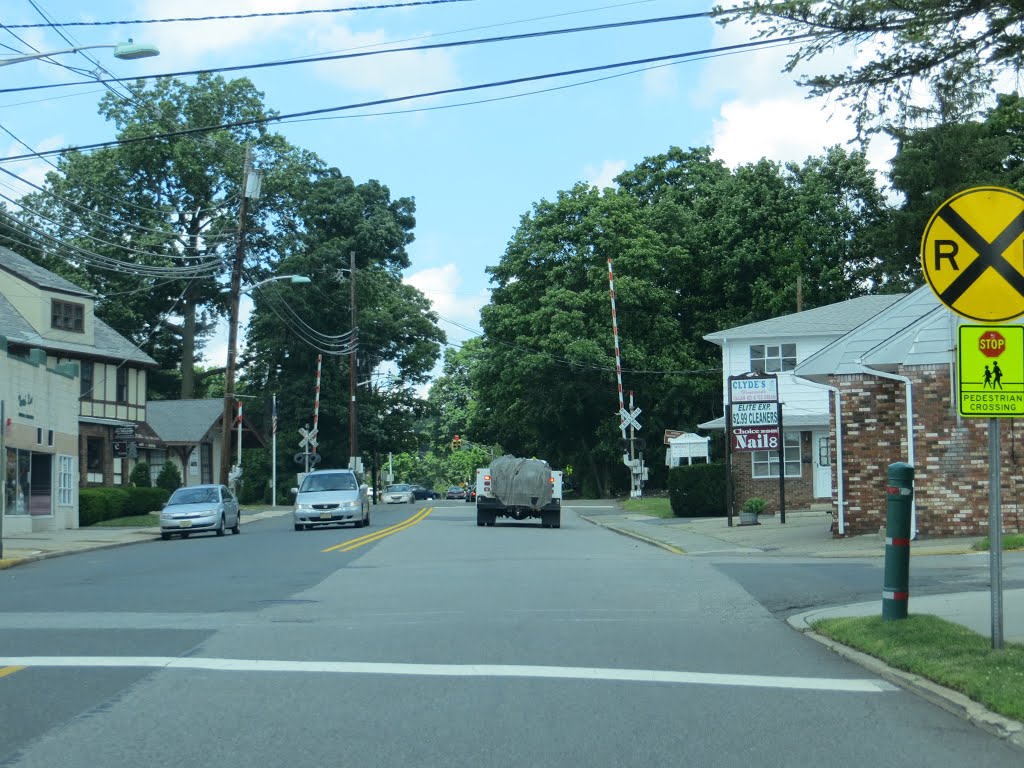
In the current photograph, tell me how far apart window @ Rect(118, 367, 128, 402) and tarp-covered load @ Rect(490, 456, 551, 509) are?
22.3m

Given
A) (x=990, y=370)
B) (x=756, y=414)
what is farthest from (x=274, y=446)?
(x=990, y=370)

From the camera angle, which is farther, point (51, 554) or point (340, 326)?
point (340, 326)

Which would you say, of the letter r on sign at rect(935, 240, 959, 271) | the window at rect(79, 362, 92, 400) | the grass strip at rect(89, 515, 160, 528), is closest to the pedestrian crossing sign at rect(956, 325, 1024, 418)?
the letter r on sign at rect(935, 240, 959, 271)

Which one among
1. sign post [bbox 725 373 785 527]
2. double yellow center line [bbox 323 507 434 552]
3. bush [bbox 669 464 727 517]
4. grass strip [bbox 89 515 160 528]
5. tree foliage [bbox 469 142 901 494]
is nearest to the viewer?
double yellow center line [bbox 323 507 434 552]

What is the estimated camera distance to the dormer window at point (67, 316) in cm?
4547

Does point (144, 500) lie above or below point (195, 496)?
below

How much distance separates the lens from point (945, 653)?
932cm

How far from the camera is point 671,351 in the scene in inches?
2395

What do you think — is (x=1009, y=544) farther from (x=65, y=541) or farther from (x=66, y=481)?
(x=66, y=481)

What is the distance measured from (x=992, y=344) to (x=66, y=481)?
36.2m

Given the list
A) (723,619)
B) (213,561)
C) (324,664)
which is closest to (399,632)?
(324,664)

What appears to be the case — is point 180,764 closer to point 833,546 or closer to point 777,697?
point 777,697

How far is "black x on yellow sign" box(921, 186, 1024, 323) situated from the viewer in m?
9.09

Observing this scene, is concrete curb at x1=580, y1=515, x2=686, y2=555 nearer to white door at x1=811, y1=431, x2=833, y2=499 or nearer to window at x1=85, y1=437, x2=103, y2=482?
white door at x1=811, y1=431, x2=833, y2=499
